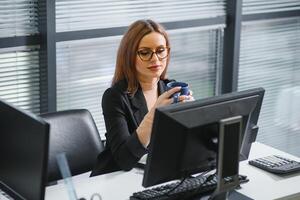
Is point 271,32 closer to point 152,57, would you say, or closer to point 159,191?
point 152,57

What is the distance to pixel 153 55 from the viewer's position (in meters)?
2.74

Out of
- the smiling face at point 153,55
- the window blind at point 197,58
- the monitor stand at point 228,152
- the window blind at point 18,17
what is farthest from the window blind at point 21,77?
the monitor stand at point 228,152

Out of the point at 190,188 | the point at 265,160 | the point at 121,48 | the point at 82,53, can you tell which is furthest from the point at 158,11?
the point at 190,188

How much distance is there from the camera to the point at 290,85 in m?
4.68

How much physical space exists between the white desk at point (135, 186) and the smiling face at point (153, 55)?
0.46m

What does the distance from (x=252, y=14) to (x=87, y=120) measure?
1.75 m

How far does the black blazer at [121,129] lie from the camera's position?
2596mm

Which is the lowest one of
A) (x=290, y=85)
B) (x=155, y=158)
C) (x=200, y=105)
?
(x=290, y=85)

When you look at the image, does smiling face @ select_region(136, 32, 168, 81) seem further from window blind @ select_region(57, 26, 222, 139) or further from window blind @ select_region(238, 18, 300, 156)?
window blind @ select_region(238, 18, 300, 156)

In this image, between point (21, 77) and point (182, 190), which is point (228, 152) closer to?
point (182, 190)

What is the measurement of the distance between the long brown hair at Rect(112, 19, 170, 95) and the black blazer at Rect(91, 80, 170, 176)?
0.11ft

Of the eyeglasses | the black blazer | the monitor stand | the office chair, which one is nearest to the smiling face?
the eyeglasses

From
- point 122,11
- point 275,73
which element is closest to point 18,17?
point 122,11

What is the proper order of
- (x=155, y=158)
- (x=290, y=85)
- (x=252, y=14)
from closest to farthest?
(x=155, y=158), (x=252, y=14), (x=290, y=85)
